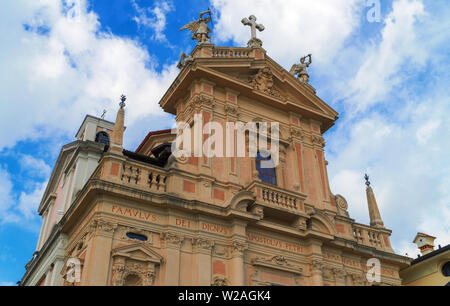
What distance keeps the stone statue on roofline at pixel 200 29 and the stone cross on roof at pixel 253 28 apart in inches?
81.3

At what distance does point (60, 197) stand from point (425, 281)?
54.6 ft

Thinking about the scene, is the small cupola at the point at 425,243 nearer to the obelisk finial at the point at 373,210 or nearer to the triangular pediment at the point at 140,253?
the obelisk finial at the point at 373,210

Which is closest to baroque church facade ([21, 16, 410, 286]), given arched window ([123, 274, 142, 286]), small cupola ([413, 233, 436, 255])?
arched window ([123, 274, 142, 286])

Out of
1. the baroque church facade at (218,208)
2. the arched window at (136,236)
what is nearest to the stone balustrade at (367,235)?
the baroque church facade at (218,208)

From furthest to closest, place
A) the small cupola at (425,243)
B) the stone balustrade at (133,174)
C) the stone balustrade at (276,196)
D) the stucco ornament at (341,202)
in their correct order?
1. the small cupola at (425,243)
2. the stucco ornament at (341,202)
3. the stone balustrade at (276,196)
4. the stone balustrade at (133,174)

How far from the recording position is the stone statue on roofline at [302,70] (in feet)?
74.5

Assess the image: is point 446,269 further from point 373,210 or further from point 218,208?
point 218,208

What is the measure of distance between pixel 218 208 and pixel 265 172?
4.00 meters

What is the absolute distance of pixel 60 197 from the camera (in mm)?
21734

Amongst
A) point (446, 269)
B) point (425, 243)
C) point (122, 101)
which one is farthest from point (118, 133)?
point (425, 243)

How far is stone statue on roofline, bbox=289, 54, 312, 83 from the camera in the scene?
22.7 meters

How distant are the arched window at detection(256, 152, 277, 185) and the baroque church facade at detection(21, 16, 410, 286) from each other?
0.22 feet
